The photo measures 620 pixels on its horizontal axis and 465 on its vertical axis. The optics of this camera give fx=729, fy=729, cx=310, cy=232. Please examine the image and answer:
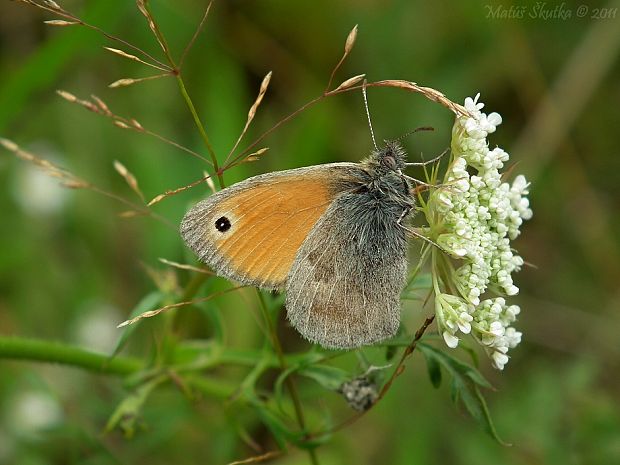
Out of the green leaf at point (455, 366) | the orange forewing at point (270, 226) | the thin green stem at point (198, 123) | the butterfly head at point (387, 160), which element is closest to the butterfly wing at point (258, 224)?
the orange forewing at point (270, 226)

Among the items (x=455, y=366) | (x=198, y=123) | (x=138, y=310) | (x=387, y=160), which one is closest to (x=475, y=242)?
(x=455, y=366)

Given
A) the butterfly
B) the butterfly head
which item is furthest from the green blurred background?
the butterfly head

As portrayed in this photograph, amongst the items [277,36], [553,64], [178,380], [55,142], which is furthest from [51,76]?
[553,64]

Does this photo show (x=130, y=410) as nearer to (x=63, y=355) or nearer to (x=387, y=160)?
(x=63, y=355)

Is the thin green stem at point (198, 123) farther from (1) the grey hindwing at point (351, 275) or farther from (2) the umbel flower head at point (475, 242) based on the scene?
(2) the umbel flower head at point (475, 242)

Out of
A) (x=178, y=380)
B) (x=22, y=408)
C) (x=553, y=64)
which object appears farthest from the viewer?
(x=553, y=64)

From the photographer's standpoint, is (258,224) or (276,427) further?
(276,427)

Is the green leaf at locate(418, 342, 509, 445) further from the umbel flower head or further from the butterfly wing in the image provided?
the butterfly wing

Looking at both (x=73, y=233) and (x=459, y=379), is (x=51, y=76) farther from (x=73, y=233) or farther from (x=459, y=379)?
(x=459, y=379)
